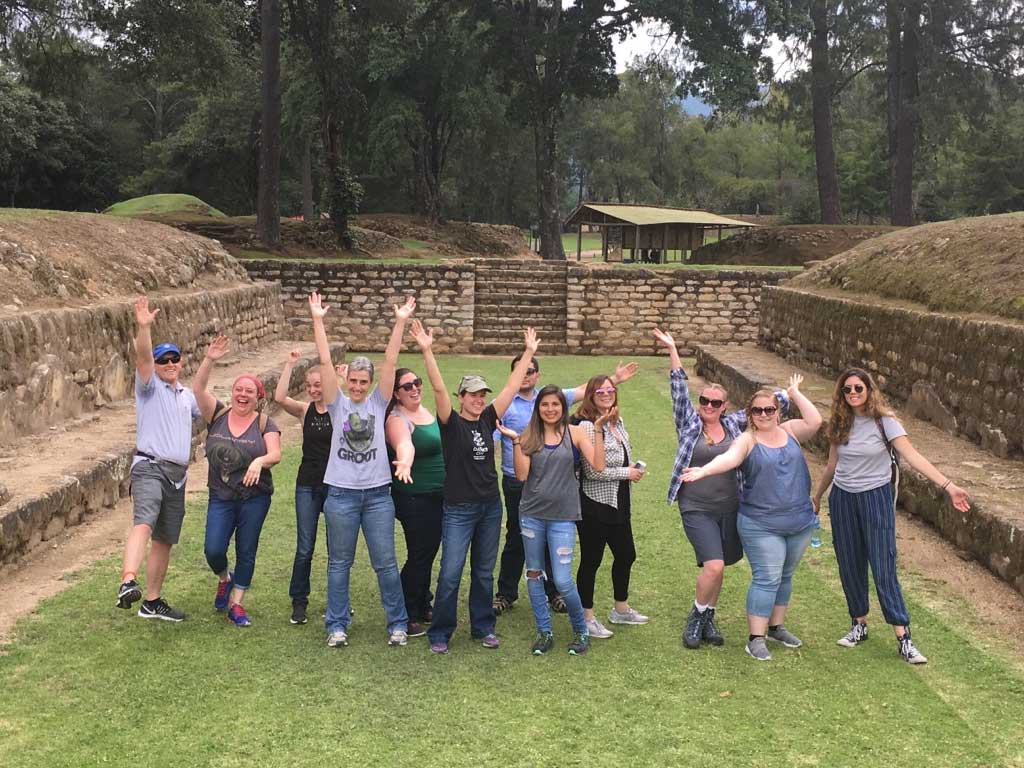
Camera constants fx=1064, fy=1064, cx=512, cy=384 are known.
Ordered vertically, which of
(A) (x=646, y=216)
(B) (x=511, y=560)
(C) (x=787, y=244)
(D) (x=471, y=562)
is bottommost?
(B) (x=511, y=560)

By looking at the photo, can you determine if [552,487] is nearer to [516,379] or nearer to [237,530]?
[516,379]

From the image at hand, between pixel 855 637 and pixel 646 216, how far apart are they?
25.2m

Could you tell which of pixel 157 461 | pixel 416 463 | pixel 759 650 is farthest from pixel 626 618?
pixel 157 461

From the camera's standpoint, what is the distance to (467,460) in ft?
16.4

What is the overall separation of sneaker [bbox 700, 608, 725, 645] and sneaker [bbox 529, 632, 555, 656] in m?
0.77

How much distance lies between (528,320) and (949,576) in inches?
585

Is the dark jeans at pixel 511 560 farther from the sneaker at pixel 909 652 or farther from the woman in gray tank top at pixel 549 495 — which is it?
the sneaker at pixel 909 652

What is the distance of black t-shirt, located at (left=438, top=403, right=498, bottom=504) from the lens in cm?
499

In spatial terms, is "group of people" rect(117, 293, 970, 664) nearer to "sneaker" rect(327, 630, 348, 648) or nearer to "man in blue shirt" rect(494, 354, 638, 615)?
"sneaker" rect(327, 630, 348, 648)

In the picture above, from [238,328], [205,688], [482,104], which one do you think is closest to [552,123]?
Result: [482,104]

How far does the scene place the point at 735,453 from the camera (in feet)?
16.4

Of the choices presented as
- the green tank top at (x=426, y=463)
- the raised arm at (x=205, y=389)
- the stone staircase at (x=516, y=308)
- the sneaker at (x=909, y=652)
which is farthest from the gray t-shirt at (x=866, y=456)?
the stone staircase at (x=516, y=308)

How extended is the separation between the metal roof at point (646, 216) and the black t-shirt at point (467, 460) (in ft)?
79.1

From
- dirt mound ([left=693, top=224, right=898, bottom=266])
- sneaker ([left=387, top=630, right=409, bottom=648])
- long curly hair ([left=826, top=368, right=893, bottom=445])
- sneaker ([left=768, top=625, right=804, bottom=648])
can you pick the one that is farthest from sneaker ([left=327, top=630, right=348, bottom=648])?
dirt mound ([left=693, top=224, right=898, bottom=266])
